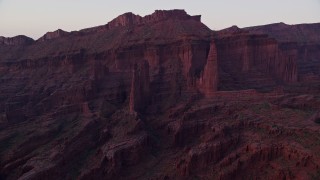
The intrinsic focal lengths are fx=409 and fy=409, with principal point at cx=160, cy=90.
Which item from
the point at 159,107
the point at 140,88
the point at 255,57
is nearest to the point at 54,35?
the point at 140,88

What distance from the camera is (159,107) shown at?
5734 cm

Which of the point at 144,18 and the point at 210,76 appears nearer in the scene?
the point at 210,76

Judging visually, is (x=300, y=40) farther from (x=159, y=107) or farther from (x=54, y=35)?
(x=54, y=35)

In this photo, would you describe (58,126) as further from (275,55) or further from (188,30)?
(275,55)

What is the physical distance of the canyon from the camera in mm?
43469

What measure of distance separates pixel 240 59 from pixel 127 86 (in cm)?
1820

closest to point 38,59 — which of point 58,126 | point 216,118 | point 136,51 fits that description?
point 136,51

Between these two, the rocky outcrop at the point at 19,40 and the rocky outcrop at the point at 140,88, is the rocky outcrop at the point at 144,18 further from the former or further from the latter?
the rocky outcrop at the point at 140,88

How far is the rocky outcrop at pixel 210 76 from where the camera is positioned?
55.9 m

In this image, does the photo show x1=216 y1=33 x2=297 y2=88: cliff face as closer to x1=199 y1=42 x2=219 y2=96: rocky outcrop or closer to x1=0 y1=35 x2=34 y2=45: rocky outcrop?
x1=199 y1=42 x2=219 y2=96: rocky outcrop

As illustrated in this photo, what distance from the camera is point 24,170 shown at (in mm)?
43906

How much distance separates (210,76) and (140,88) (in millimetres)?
9818

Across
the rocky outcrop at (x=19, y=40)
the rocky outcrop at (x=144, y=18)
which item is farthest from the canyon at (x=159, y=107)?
the rocky outcrop at (x=19, y=40)

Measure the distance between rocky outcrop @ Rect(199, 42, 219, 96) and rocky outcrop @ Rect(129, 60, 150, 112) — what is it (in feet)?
25.3
